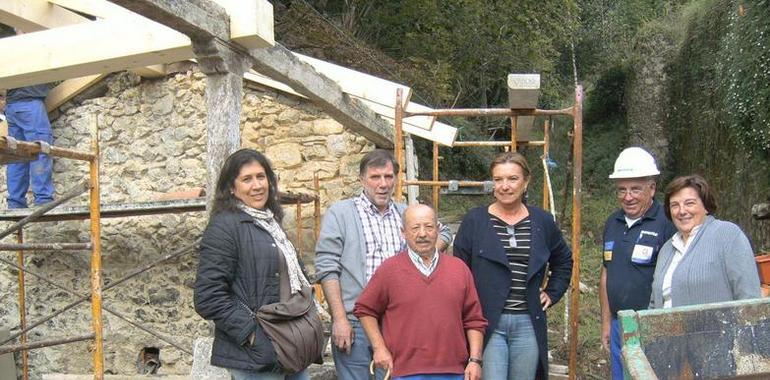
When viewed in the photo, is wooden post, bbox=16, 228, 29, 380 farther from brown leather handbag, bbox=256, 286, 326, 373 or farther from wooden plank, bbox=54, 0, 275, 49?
brown leather handbag, bbox=256, 286, 326, 373

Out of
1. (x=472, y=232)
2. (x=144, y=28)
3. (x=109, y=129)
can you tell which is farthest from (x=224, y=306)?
(x=109, y=129)

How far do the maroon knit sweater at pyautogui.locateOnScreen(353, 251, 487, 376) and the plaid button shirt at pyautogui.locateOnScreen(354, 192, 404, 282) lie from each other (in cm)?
22

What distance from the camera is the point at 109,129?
736cm

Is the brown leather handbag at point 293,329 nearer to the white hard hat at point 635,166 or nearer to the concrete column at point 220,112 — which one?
the concrete column at point 220,112

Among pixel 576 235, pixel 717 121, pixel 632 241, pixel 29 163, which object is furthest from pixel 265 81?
pixel 717 121

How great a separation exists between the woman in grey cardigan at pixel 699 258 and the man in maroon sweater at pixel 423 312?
820 millimetres

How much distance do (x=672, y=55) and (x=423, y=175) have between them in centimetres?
562

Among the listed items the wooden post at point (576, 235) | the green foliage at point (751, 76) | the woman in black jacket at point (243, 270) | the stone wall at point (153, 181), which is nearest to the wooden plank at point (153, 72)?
the stone wall at point (153, 181)

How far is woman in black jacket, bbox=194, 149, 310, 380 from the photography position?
2.78 m

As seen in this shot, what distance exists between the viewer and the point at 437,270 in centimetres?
312

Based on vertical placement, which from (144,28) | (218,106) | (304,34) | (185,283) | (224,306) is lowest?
(185,283)

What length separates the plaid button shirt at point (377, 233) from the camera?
11.0 ft

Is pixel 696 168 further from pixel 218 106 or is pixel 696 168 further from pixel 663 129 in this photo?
pixel 218 106

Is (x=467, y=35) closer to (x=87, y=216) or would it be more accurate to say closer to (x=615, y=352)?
(x=87, y=216)
